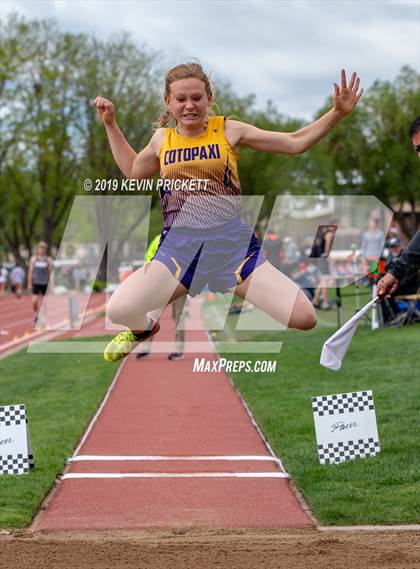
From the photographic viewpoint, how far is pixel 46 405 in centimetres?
1148

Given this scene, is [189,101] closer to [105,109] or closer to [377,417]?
[105,109]

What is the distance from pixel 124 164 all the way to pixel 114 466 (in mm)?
3178

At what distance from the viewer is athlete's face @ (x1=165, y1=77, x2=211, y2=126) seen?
548cm

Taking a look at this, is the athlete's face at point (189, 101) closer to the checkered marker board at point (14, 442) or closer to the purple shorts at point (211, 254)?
the purple shorts at point (211, 254)

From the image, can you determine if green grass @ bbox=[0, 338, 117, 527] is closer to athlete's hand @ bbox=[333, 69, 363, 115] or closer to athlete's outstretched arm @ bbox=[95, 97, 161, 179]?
athlete's outstretched arm @ bbox=[95, 97, 161, 179]

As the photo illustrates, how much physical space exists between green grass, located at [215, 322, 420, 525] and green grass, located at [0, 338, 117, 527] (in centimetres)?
191

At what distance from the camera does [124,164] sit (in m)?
5.86

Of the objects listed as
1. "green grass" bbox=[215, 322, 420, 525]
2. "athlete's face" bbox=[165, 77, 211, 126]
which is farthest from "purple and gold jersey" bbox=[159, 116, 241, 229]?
"green grass" bbox=[215, 322, 420, 525]

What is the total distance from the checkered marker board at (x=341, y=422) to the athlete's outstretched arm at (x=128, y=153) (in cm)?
273

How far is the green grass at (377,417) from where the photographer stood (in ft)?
21.5

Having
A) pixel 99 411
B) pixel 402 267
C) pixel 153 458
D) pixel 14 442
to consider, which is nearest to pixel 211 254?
pixel 402 267

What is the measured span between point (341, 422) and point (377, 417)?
189cm

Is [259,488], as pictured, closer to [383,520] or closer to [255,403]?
[383,520]

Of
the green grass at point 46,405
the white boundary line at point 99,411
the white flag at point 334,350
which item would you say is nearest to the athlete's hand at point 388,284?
the white flag at point 334,350
